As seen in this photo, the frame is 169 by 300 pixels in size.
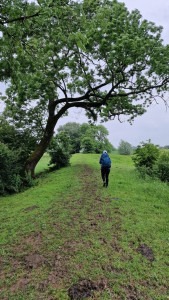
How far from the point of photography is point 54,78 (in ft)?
66.3

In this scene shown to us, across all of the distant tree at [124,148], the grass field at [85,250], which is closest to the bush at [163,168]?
the grass field at [85,250]

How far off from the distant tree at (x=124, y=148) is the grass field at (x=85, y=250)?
85492 mm

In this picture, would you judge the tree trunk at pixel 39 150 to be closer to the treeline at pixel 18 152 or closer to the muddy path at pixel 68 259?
the treeline at pixel 18 152

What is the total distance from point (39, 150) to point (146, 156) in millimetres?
8154

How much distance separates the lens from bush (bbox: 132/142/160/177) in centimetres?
2094

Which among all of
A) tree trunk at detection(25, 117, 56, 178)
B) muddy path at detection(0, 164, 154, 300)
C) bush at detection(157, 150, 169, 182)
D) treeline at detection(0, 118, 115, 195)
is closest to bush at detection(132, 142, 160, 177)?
bush at detection(157, 150, 169, 182)

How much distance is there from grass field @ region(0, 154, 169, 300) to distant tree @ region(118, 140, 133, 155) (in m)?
85.5

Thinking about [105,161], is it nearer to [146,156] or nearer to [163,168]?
[163,168]

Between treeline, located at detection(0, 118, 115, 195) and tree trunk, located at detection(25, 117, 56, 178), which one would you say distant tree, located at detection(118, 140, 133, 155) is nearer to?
treeline, located at detection(0, 118, 115, 195)

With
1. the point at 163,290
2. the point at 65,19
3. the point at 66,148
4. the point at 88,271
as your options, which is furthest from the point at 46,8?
the point at 66,148

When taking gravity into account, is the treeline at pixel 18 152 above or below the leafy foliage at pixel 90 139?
below

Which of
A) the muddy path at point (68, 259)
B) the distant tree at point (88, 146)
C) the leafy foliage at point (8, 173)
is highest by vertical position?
the distant tree at point (88, 146)

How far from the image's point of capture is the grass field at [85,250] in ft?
17.0

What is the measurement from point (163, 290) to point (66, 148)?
22077 millimetres
